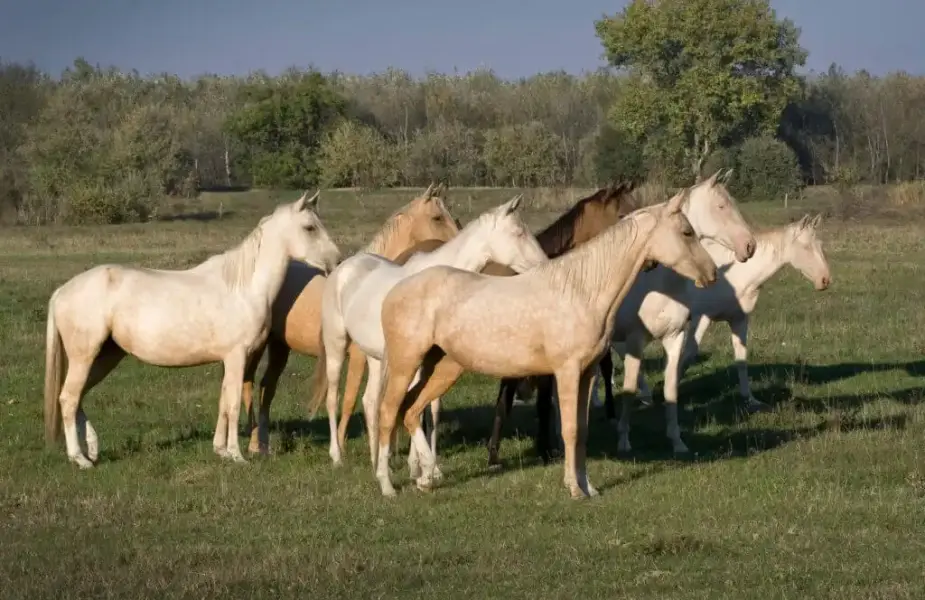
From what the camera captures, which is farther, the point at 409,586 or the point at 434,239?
the point at 434,239

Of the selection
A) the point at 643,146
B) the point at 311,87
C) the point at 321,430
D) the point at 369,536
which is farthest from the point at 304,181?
the point at 369,536

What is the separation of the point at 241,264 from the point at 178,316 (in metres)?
0.71

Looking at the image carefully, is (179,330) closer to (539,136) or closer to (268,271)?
(268,271)

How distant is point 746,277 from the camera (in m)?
14.2

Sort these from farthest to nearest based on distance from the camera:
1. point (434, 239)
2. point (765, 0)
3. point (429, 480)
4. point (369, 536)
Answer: point (765, 0) < point (434, 239) < point (429, 480) < point (369, 536)

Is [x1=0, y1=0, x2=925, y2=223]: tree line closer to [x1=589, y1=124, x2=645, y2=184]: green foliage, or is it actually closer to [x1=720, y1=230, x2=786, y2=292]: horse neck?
[x1=589, y1=124, x2=645, y2=184]: green foliage

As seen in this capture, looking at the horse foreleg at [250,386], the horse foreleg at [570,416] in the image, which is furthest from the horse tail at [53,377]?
the horse foreleg at [570,416]

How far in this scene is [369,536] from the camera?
25.3ft

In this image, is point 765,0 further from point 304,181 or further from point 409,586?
point 409,586

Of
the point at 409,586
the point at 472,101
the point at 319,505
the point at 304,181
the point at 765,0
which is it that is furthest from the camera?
the point at 472,101

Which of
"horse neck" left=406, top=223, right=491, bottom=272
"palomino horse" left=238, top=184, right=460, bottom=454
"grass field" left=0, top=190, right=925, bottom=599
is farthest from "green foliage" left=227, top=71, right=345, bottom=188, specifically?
"horse neck" left=406, top=223, right=491, bottom=272

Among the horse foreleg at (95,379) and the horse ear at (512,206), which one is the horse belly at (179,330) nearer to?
the horse foreleg at (95,379)

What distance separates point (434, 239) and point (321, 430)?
2.28 metres

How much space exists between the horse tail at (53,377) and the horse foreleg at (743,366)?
6920 mm
